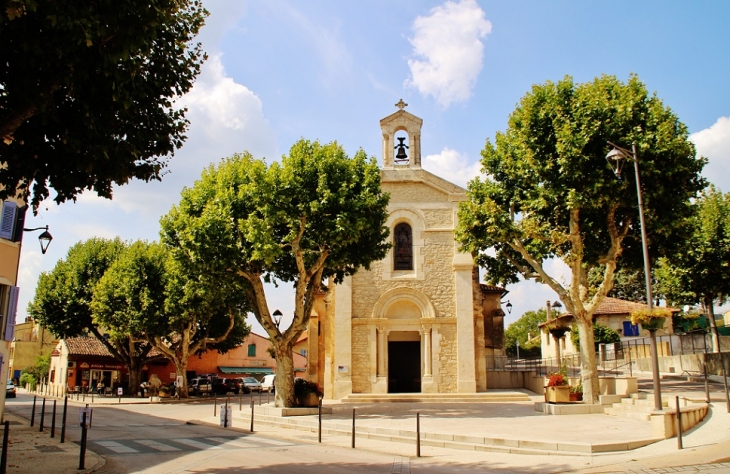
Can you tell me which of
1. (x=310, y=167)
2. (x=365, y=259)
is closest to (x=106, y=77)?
(x=310, y=167)

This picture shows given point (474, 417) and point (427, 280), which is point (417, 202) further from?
point (474, 417)

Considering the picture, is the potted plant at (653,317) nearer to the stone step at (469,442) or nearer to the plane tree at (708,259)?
the stone step at (469,442)

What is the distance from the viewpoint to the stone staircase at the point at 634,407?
17594 millimetres

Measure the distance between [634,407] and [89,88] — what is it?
17542 millimetres

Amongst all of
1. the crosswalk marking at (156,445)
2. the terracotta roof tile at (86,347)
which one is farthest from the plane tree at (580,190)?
the terracotta roof tile at (86,347)

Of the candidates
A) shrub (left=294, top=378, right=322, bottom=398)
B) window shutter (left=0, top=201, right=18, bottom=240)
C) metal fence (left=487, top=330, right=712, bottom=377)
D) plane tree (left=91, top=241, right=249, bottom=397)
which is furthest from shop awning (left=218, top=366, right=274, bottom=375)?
window shutter (left=0, top=201, right=18, bottom=240)

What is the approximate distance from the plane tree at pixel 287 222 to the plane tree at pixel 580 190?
4.27 metres

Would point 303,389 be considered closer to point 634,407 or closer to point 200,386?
point 634,407

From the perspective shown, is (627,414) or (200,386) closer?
(627,414)

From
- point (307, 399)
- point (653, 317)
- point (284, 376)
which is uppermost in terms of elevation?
point (653, 317)

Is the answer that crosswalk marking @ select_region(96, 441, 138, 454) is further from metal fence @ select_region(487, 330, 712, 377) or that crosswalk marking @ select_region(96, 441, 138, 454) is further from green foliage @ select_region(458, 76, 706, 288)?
metal fence @ select_region(487, 330, 712, 377)

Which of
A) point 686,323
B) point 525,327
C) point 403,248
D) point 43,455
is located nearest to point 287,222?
point 403,248

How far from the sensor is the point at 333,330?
94.5 feet

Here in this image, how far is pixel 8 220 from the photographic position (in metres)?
18.3
